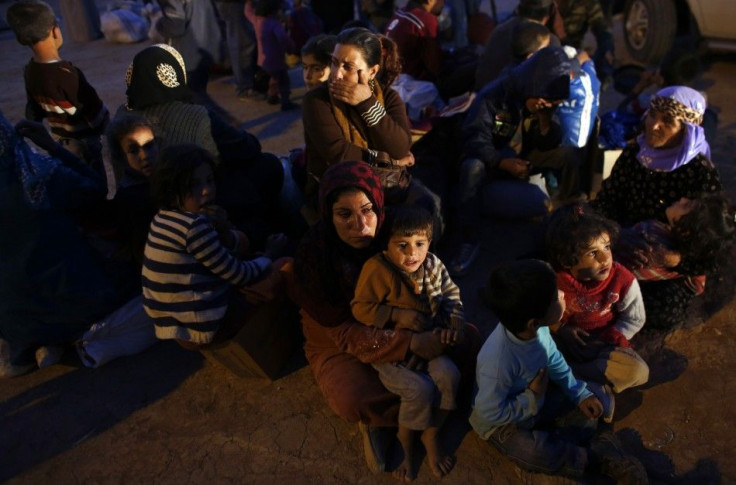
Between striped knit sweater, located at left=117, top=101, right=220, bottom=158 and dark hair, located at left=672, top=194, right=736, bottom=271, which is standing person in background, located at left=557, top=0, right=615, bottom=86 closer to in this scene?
dark hair, located at left=672, top=194, right=736, bottom=271

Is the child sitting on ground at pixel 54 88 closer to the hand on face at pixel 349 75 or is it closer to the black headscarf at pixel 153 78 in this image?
the black headscarf at pixel 153 78

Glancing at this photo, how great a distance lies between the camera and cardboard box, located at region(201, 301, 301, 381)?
305 centimetres

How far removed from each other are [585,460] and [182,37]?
6.44 metres

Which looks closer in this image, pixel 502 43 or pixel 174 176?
pixel 174 176

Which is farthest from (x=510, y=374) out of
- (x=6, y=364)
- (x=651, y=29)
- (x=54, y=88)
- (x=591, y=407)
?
(x=651, y=29)

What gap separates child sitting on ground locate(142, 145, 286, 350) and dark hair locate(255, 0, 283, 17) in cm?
461

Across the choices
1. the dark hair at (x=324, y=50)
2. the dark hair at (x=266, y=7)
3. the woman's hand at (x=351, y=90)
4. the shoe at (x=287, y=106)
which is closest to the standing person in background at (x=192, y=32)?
the dark hair at (x=266, y=7)

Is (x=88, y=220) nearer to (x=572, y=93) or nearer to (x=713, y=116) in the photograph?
(x=572, y=93)

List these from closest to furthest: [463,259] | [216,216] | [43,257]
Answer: [216,216]
[43,257]
[463,259]

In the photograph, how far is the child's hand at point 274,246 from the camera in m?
3.53

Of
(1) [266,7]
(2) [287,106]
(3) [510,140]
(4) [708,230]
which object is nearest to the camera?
(4) [708,230]

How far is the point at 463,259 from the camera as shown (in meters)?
4.08

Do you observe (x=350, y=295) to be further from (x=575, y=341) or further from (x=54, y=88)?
(x=54, y=88)

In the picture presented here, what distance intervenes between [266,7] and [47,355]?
4.98 m
